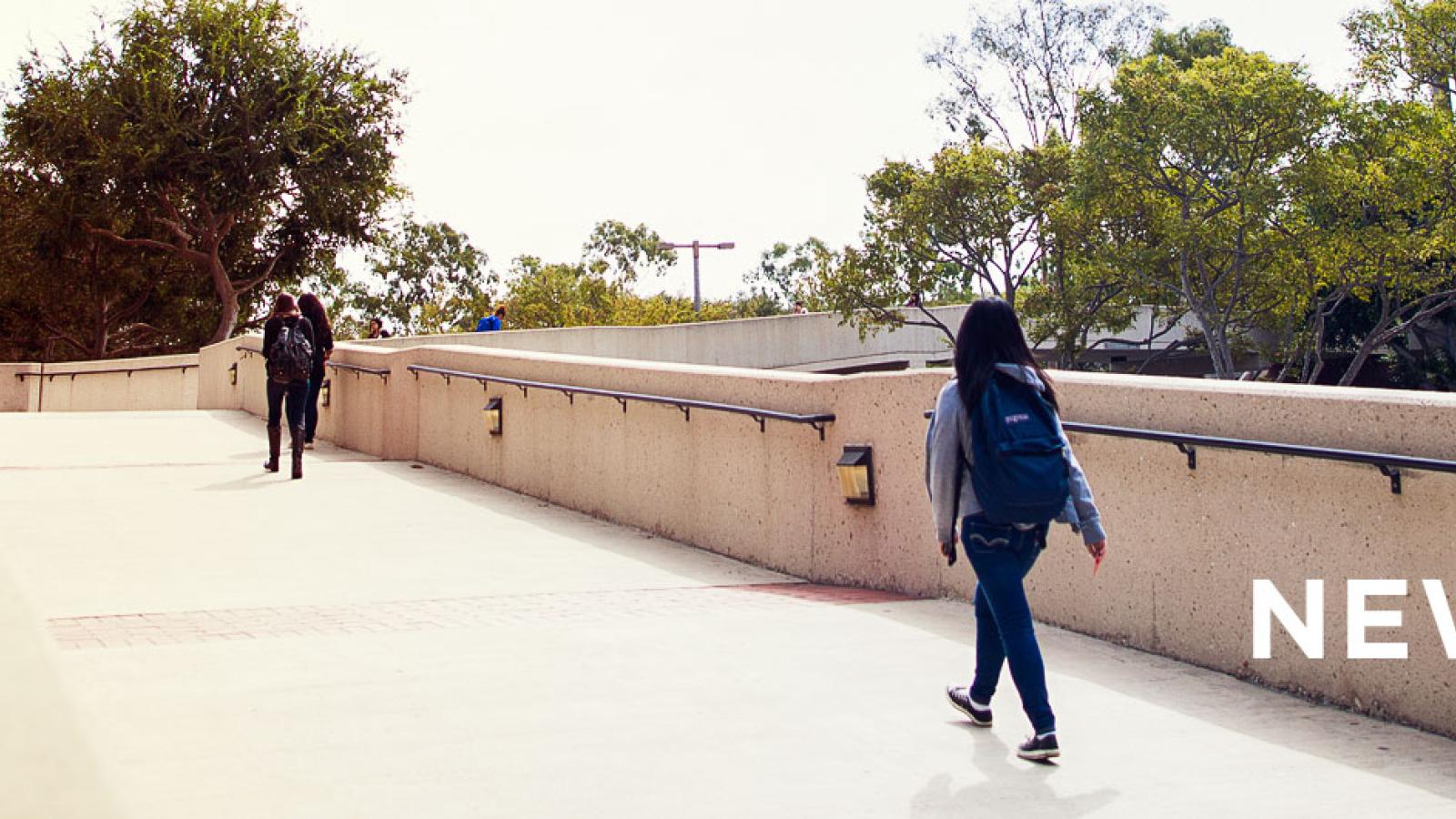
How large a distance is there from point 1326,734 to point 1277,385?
1.51 metres

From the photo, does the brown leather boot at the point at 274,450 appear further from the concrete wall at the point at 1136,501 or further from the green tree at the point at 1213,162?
the green tree at the point at 1213,162

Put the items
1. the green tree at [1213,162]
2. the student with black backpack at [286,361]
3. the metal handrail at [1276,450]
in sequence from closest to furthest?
the metal handrail at [1276,450]
the student with black backpack at [286,361]
the green tree at [1213,162]

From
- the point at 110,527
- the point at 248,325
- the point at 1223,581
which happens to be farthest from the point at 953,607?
the point at 248,325

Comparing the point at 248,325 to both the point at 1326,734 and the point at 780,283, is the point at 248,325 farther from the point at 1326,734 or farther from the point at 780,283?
the point at 780,283

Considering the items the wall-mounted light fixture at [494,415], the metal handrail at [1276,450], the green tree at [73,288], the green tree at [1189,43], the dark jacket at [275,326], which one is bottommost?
the wall-mounted light fixture at [494,415]

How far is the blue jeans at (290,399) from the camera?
1388 centimetres

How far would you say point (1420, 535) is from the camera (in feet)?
18.3

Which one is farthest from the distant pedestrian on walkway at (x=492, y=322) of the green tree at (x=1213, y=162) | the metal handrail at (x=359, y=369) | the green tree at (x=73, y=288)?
the green tree at (x=1213, y=162)

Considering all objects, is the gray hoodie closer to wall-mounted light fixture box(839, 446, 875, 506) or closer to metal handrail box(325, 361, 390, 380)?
wall-mounted light fixture box(839, 446, 875, 506)

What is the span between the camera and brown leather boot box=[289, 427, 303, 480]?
13617 millimetres

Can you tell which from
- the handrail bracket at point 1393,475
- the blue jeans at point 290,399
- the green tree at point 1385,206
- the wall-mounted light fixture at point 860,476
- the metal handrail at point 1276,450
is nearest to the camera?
the metal handrail at point 1276,450

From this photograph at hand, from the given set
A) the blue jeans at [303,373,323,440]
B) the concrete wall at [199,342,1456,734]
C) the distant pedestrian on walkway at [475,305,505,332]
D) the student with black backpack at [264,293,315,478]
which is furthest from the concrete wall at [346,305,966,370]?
the concrete wall at [199,342,1456,734]

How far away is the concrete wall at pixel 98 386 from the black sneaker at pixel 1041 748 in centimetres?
2958

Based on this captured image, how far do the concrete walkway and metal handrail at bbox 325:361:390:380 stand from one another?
6565 millimetres
